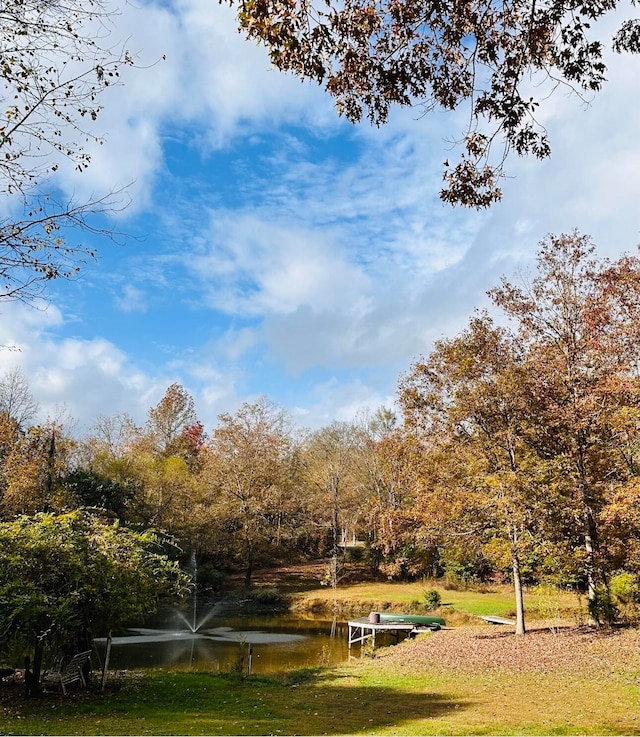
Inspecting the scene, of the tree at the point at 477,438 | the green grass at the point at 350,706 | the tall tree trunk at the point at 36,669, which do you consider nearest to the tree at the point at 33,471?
the tall tree trunk at the point at 36,669

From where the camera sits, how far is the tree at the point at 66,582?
10.7 meters

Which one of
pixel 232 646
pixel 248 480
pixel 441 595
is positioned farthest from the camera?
pixel 248 480

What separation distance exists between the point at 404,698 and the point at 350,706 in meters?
1.16

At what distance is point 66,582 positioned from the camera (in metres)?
11.5

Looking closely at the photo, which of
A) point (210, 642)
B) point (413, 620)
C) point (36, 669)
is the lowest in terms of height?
point (210, 642)

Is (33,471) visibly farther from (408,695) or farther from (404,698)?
(404,698)

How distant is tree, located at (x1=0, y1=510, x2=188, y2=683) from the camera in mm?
10664

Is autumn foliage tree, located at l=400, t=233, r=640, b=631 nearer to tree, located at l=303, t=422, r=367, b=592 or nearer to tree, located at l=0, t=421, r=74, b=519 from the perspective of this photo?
tree, located at l=0, t=421, r=74, b=519

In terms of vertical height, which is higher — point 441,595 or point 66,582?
point 66,582

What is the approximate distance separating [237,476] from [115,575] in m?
27.0

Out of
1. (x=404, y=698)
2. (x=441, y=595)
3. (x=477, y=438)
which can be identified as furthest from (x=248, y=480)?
(x=404, y=698)

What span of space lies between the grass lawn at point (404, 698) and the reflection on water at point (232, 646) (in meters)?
2.93

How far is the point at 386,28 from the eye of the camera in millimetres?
6035

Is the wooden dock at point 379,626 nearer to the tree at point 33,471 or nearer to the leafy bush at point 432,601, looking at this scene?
the leafy bush at point 432,601
